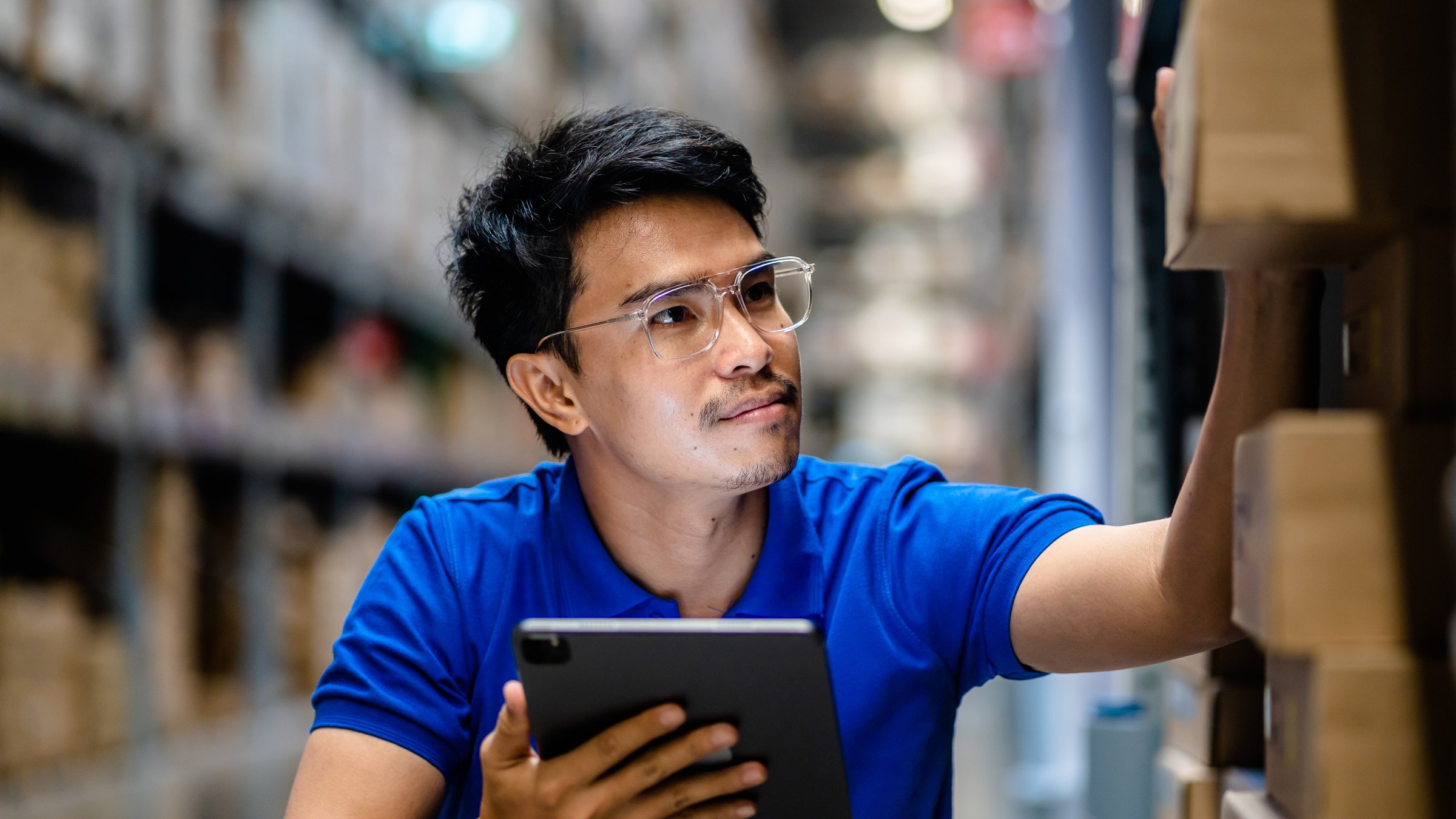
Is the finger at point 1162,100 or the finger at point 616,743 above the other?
the finger at point 1162,100

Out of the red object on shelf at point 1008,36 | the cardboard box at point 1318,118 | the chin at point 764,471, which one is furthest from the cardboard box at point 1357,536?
the red object on shelf at point 1008,36

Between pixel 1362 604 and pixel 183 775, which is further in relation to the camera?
pixel 183 775

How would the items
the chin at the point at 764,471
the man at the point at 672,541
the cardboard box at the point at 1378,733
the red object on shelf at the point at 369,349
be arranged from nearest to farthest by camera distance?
the cardboard box at the point at 1378,733 → the man at the point at 672,541 → the chin at the point at 764,471 → the red object on shelf at the point at 369,349

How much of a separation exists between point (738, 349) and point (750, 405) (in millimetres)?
73

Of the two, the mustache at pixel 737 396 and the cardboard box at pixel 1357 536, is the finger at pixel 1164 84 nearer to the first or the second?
the cardboard box at pixel 1357 536

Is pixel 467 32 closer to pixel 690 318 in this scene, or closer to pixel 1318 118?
pixel 690 318

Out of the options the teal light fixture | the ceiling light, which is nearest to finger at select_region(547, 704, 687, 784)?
the teal light fixture

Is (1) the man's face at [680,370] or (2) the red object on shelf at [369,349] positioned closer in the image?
(1) the man's face at [680,370]

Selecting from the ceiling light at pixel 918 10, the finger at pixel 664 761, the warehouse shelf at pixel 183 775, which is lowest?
the warehouse shelf at pixel 183 775

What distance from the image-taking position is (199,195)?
3266mm

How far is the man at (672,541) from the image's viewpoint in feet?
4.88

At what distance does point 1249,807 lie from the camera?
107 cm

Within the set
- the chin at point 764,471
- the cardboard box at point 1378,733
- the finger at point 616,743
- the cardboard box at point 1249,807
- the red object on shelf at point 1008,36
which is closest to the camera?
the cardboard box at point 1378,733

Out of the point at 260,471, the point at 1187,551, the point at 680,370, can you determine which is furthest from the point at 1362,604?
the point at 260,471
